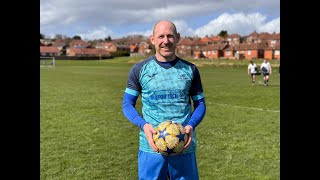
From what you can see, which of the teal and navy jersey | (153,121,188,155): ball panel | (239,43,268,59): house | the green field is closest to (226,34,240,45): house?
(239,43,268,59): house

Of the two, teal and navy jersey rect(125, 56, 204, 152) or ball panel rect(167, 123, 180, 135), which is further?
teal and navy jersey rect(125, 56, 204, 152)

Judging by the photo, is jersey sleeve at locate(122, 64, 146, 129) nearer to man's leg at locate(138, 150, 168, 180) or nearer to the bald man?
the bald man

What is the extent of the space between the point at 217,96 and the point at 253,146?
12.1 meters

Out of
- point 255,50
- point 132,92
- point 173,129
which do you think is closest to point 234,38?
→ point 255,50

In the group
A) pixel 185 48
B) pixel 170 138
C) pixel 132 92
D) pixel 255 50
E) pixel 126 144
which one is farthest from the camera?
pixel 185 48

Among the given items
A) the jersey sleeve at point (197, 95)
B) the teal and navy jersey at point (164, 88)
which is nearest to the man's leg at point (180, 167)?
the teal and navy jersey at point (164, 88)

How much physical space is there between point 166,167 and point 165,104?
0.64 metres

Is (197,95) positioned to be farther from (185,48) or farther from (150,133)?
(185,48)

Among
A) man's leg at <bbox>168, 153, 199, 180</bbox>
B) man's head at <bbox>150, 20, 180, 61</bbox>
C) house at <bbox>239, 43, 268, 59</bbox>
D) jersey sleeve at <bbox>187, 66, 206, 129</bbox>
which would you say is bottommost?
man's leg at <bbox>168, 153, 199, 180</bbox>

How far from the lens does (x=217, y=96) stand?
842 inches

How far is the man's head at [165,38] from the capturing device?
3770mm

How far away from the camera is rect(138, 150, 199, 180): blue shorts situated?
3.90 m

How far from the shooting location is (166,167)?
395 cm
